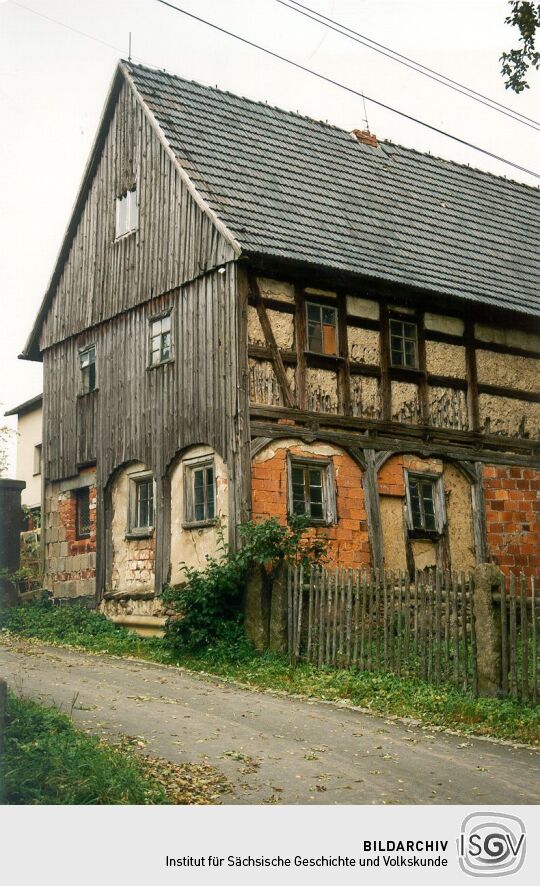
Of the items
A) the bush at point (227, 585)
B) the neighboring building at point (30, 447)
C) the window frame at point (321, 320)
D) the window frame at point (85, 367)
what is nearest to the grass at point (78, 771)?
the bush at point (227, 585)

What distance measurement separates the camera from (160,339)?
1716cm

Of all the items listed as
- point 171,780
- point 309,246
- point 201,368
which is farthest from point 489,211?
point 171,780

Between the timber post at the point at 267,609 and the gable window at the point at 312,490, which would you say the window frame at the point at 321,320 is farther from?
the timber post at the point at 267,609

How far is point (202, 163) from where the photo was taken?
16500 millimetres

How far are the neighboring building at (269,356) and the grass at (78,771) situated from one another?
7110 mm

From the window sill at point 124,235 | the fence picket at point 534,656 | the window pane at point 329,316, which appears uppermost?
the window sill at point 124,235

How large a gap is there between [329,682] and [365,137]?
534 inches

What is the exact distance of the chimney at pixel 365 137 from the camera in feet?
69.8

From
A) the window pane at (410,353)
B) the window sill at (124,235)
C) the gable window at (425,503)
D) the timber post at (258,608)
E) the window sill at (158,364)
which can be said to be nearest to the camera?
the timber post at (258,608)

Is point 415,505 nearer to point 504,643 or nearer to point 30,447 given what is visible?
point 504,643

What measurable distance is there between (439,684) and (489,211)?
13295mm

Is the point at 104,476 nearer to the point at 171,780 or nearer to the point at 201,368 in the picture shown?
the point at 201,368

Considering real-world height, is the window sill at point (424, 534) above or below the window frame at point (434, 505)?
below

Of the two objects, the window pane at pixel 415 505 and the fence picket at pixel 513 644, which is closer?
the fence picket at pixel 513 644
